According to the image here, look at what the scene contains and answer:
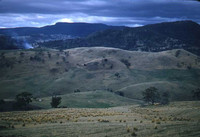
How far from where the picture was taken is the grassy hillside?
128000 millimetres

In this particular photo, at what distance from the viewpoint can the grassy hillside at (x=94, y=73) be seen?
128m

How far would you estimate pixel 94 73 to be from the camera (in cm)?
16138

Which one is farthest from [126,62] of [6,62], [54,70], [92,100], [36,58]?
[6,62]

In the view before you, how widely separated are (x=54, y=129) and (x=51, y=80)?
124 meters

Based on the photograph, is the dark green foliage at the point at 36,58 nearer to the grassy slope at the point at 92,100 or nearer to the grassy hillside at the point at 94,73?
the grassy hillside at the point at 94,73

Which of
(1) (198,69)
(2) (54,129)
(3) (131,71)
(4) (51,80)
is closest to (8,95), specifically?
(4) (51,80)

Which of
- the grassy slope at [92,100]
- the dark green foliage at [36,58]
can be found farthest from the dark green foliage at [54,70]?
the grassy slope at [92,100]

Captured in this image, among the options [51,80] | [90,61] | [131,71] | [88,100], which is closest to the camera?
[88,100]

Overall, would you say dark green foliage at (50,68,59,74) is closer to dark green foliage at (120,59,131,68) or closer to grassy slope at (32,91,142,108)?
grassy slope at (32,91,142,108)

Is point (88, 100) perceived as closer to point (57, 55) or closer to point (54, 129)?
point (54, 129)

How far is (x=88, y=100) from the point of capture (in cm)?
9738

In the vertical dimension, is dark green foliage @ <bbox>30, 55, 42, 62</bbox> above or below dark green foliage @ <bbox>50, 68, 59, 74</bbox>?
above

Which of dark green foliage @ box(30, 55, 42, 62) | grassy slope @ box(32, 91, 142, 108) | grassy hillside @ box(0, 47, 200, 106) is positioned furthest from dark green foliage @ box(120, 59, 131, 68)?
grassy slope @ box(32, 91, 142, 108)

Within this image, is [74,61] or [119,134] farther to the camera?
[74,61]
